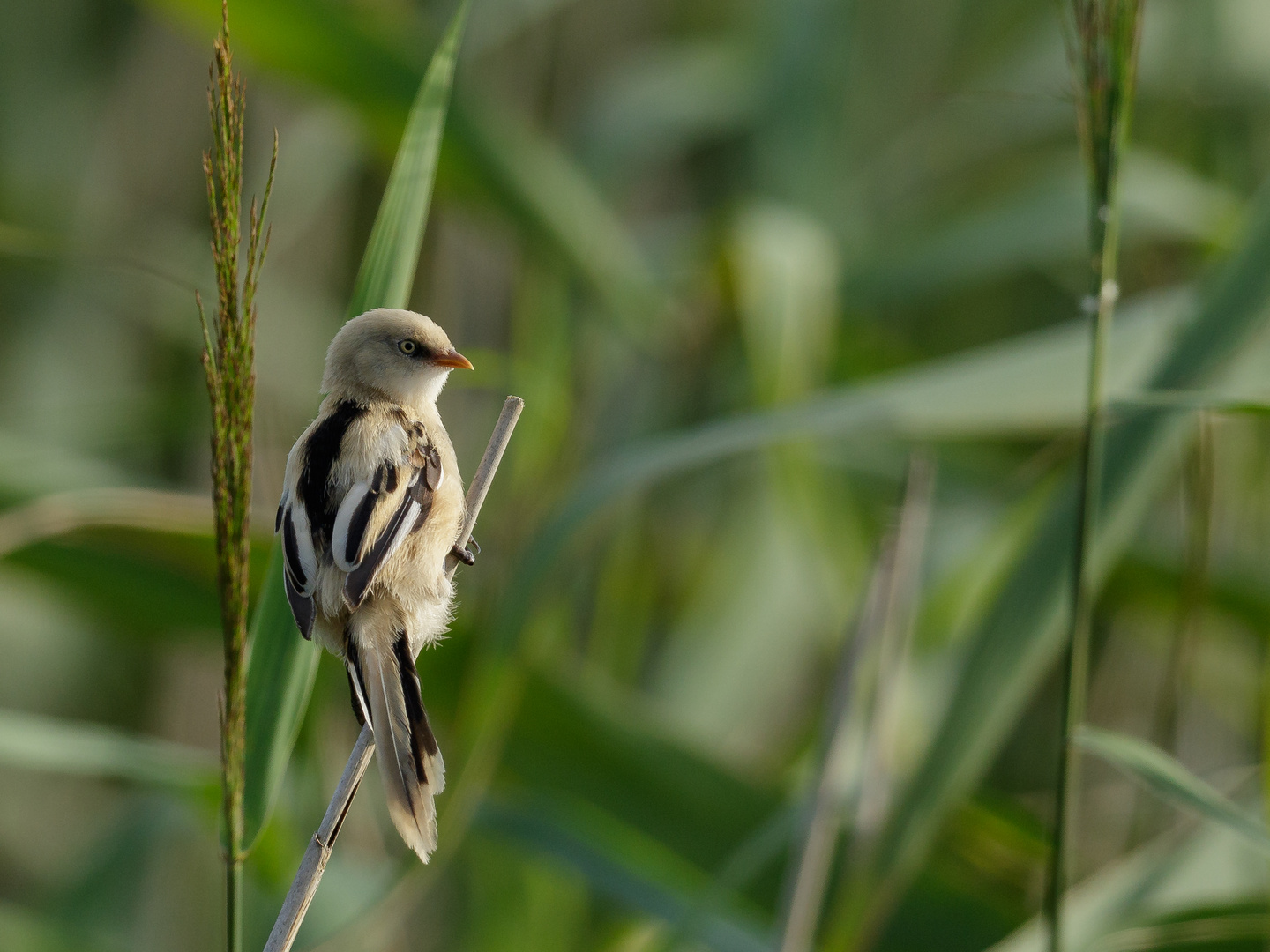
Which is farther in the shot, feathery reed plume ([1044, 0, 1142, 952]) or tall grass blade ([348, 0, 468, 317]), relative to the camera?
feathery reed plume ([1044, 0, 1142, 952])

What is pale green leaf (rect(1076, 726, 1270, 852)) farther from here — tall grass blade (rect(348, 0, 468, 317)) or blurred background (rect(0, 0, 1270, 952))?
tall grass blade (rect(348, 0, 468, 317))

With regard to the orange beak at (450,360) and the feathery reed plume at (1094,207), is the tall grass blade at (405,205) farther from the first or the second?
the feathery reed plume at (1094,207)

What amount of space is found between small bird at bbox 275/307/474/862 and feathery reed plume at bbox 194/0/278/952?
0.09 metres

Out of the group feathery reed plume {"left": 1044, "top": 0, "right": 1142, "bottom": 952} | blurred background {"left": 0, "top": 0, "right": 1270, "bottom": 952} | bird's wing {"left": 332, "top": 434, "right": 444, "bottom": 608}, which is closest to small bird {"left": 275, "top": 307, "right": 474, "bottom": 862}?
bird's wing {"left": 332, "top": 434, "right": 444, "bottom": 608}

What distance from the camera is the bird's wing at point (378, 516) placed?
938 mm

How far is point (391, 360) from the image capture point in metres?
1.06

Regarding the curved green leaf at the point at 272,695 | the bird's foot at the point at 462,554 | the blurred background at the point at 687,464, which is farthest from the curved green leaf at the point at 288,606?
the blurred background at the point at 687,464

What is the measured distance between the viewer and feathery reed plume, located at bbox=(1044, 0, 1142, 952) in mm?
1063

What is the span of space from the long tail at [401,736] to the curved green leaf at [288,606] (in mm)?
52

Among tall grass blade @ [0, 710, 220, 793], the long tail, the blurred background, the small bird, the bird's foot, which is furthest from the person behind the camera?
the blurred background

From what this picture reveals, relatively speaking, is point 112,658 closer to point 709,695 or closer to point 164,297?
point 164,297

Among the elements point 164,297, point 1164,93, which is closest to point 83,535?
point 164,297

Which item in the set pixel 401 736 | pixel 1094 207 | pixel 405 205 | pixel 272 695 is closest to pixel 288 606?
pixel 272 695

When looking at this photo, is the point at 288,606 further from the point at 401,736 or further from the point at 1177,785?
the point at 1177,785
